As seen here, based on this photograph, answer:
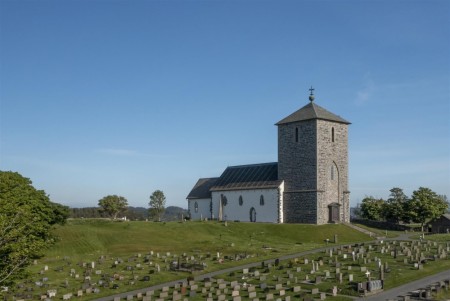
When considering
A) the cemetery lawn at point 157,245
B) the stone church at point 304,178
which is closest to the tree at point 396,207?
the stone church at point 304,178

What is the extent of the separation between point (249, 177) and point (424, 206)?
93.2 feet

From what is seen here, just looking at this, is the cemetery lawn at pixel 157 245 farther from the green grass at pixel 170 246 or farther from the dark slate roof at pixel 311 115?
the dark slate roof at pixel 311 115

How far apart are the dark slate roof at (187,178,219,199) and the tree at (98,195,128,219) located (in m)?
12.4

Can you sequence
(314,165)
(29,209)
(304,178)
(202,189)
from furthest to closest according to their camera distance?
(202,189) < (304,178) < (314,165) < (29,209)

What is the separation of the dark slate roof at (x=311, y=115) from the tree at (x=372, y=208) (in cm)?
2368

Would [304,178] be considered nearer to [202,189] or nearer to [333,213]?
[333,213]

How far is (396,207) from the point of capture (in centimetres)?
8262

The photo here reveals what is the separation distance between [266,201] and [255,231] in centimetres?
978

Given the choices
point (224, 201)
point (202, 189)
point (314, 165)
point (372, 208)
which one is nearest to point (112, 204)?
point (202, 189)

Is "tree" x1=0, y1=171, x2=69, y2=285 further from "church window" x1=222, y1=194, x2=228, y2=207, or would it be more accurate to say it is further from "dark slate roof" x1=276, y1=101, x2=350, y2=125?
"dark slate roof" x1=276, y1=101, x2=350, y2=125

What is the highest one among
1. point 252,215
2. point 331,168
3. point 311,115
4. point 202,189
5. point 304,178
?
point 311,115

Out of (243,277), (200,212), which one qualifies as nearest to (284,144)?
(200,212)

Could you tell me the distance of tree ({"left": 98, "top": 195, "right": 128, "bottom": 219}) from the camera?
3428 inches

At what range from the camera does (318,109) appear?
2886 inches
